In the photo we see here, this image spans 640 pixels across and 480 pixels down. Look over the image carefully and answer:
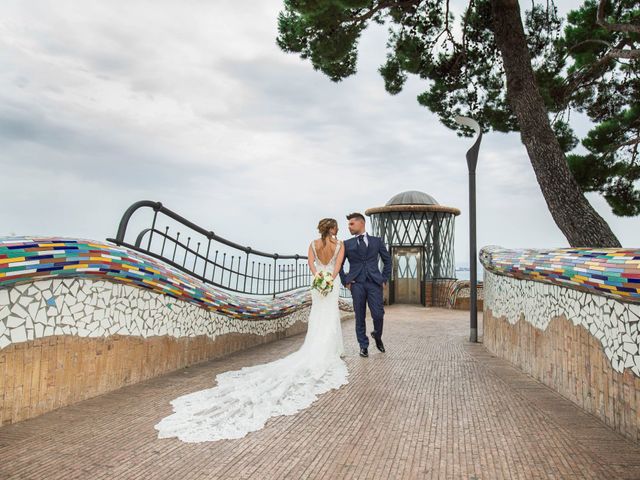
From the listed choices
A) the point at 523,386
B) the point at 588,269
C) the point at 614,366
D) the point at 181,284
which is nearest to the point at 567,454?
the point at 614,366

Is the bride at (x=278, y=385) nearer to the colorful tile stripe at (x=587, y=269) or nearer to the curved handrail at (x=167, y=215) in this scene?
the curved handrail at (x=167, y=215)

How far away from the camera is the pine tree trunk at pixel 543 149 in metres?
7.31

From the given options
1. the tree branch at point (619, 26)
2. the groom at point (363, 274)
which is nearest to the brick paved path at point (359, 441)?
the groom at point (363, 274)

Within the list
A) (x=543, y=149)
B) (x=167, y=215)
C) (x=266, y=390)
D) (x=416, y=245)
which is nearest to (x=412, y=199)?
(x=416, y=245)

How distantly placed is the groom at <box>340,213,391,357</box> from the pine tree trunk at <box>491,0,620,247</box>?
3.45 m

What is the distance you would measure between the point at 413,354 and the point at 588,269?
315cm

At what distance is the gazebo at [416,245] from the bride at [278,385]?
11.4 m

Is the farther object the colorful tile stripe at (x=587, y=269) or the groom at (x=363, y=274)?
the groom at (x=363, y=274)

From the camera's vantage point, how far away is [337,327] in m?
5.74

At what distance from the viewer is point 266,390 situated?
396cm

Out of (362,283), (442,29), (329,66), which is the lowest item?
Answer: (362,283)

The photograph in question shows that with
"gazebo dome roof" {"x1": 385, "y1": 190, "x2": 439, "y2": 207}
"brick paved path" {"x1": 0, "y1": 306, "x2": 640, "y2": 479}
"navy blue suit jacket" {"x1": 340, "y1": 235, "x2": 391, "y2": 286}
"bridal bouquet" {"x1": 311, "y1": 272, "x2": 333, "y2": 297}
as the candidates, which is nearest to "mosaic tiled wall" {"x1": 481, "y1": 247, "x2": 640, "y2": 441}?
"brick paved path" {"x1": 0, "y1": 306, "x2": 640, "y2": 479}

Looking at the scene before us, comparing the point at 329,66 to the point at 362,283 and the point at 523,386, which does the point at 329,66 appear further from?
the point at 523,386

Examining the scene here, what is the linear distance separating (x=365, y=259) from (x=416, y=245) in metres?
11.9
